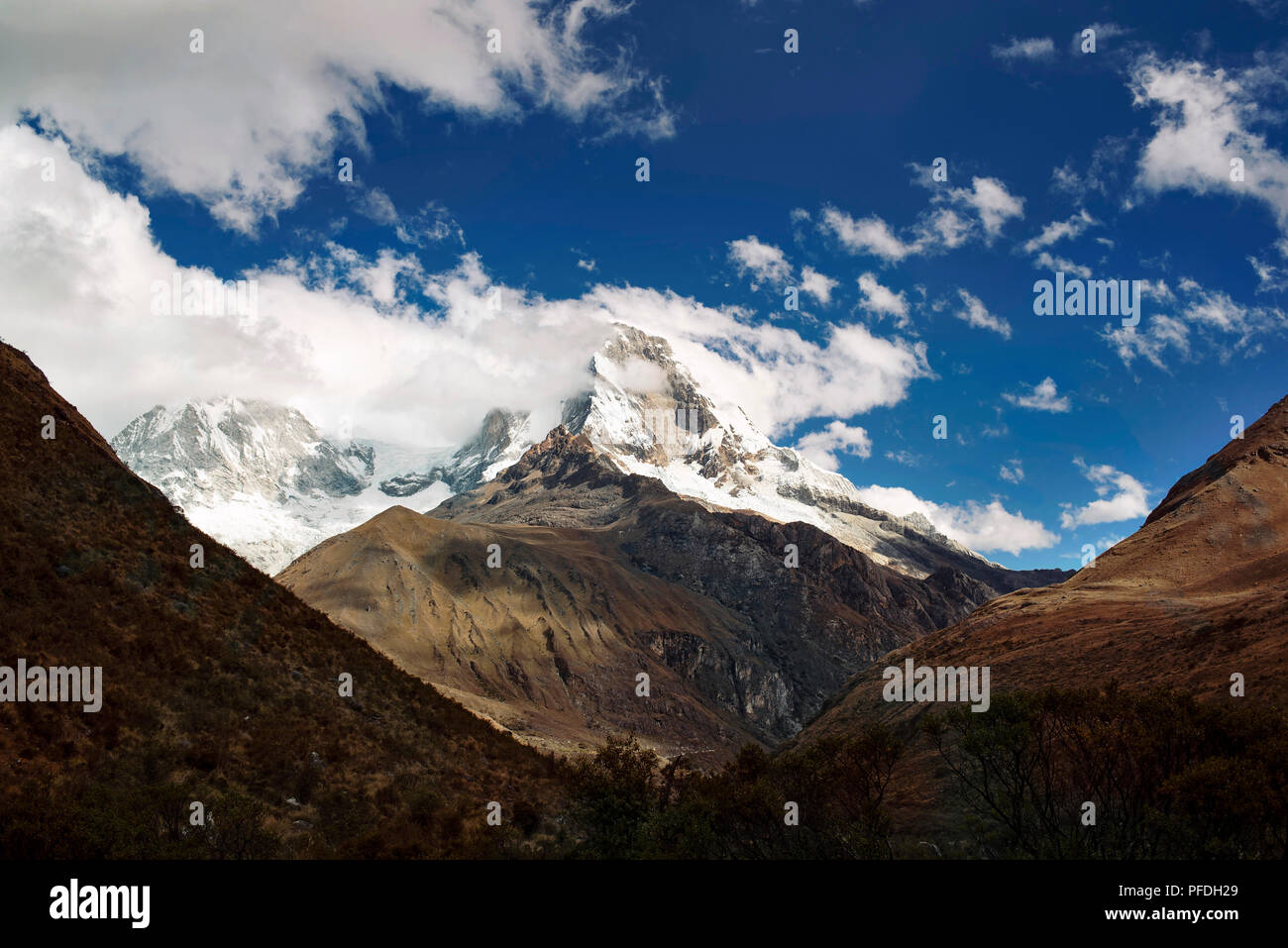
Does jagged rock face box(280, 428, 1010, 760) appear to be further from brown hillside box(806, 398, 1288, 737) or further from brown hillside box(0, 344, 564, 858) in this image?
brown hillside box(0, 344, 564, 858)

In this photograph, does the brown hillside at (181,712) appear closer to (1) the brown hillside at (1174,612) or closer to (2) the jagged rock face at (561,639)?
(1) the brown hillside at (1174,612)

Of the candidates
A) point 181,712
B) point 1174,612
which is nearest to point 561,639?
point 1174,612

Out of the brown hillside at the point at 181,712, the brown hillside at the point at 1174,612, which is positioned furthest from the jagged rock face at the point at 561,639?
the brown hillside at the point at 181,712

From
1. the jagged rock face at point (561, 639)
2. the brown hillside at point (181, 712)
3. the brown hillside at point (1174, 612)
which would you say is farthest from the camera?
the jagged rock face at point (561, 639)

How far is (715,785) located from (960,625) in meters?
67.6

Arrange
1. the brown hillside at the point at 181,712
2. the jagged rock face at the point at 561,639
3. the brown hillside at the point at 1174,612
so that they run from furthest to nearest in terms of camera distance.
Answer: the jagged rock face at the point at 561,639 → the brown hillside at the point at 1174,612 → the brown hillside at the point at 181,712

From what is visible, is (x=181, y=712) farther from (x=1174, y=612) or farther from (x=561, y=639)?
(x=561, y=639)

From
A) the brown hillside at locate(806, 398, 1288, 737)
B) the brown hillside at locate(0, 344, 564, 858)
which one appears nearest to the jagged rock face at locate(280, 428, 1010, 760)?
the brown hillside at locate(806, 398, 1288, 737)

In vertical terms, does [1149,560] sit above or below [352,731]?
above

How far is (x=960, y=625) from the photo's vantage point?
305 feet

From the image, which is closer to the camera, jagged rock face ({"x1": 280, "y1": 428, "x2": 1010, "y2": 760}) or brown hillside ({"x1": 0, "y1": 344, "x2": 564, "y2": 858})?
brown hillside ({"x1": 0, "y1": 344, "x2": 564, "y2": 858})

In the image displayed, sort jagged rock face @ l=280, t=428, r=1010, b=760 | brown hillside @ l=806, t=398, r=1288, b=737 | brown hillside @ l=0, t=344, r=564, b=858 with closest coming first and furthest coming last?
brown hillside @ l=0, t=344, r=564, b=858 → brown hillside @ l=806, t=398, r=1288, b=737 → jagged rock face @ l=280, t=428, r=1010, b=760
